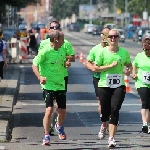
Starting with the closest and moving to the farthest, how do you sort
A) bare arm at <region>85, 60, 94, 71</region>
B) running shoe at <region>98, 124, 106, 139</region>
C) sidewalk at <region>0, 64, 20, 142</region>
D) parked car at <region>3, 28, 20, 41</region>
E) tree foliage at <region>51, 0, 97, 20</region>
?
bare arm at <region>85, 60, 94, 71</region> → running shoe at <region>98, 124, 106, 139</region> → sidewalk at <region>0, 64, 20, 142</region> → parked car at <region>3, 28, 20, 41</region> → tree foliage at <region>51, 0, 97, 20</region>

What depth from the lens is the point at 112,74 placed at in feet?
40.3

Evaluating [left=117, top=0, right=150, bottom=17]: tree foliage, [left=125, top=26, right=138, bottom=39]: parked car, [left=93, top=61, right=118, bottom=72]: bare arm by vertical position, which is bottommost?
[left=125, top=26, right=138, bottom=39]: parked car

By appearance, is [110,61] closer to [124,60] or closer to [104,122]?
[124,60]

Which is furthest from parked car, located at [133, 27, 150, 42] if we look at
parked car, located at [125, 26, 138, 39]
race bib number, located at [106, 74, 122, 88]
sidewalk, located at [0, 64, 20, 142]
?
race bib number, located at [106, 74, 122, 88]

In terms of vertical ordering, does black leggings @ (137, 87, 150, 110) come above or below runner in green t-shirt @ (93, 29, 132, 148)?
below

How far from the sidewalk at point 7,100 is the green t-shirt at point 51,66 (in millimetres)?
1250

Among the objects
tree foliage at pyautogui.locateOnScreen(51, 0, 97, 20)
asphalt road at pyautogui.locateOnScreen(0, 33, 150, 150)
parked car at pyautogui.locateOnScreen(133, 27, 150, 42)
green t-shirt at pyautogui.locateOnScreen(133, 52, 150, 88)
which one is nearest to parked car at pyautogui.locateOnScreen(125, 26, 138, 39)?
parked car at pyautogui.locateOnScreen(133, 27, 150, 42)

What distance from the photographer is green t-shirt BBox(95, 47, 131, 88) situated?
40.0 ft

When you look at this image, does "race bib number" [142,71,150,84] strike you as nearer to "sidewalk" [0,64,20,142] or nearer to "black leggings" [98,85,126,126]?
"black leggings" [98,85,126,126]

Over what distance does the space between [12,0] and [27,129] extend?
612 inches

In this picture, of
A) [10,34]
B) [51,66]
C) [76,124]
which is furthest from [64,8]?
[51,66]

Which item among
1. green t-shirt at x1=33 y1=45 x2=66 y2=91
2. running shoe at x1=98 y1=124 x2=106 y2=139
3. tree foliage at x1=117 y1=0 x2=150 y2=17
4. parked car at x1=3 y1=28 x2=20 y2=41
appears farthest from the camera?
tree foliage at x1=117 y1=0 x2=150 y2=17

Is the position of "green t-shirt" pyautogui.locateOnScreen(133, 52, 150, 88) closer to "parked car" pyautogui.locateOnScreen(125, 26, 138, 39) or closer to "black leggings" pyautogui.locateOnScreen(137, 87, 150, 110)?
"black leggings" pyautogui.locateOnScreen(137, 87, 150, 110)

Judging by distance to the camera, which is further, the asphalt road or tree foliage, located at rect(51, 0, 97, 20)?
tree foliage, located at rect(51, 0, 97, 20)
